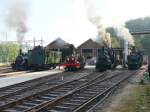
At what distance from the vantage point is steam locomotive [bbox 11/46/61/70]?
4578 cm

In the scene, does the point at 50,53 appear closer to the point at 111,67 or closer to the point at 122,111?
the point at 111,67

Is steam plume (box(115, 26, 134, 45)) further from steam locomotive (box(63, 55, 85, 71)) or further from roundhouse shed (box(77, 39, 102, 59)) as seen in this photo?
roundhouse shed (box(77, 39, 102, 59))

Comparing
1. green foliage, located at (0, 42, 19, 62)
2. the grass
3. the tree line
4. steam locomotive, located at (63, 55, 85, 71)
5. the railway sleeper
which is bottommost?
the railway sleeper

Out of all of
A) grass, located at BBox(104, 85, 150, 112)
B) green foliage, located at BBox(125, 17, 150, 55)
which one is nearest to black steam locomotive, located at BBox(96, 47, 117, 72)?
grass, located at BBox(104, 85, 150, 112)

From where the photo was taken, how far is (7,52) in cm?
9244

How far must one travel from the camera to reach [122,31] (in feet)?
171

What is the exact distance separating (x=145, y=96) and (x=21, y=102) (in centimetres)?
609

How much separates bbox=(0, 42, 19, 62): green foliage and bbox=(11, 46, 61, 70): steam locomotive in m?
38.6

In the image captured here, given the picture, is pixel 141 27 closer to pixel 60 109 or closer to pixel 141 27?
pixel 141 27

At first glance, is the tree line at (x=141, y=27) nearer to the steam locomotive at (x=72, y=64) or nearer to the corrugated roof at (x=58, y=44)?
the corrugated roof at (x=58, y=44)

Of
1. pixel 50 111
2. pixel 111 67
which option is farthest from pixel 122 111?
pixel 111 67

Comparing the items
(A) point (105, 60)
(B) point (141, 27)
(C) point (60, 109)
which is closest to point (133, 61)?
(A) point (105, 60)

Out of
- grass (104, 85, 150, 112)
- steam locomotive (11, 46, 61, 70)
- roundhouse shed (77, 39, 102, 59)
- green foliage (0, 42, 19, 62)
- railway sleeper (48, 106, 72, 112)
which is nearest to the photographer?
grass (104, 85, 150, 112)

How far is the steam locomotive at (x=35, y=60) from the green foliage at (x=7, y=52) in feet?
127
